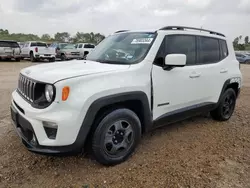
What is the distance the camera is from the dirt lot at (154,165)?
9.02 ft

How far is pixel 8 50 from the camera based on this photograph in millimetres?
18016

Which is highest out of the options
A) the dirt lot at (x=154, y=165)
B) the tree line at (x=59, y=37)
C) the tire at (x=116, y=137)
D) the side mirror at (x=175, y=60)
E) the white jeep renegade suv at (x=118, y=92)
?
the tree line at (x=59, y=37)

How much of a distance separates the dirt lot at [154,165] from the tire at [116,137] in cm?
14

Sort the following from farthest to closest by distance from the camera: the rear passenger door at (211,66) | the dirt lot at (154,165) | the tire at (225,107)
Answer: the tire at (225,107)
the rear passenger door at (211,66)
the dirt lot at (154,165)

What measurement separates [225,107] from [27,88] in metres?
3.79

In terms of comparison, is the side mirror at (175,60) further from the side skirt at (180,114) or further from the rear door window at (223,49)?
the rear door window at (223,49)

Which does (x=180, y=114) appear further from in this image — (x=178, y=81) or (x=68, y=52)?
(x=68, y=52)

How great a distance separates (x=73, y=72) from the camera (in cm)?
275

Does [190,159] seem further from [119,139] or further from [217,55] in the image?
[217,55]

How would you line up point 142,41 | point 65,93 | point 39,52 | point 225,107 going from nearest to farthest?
point 65,93 → point 142,41 → point 225,107 → point 39,52

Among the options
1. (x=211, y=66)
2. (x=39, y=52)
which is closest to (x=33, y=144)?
(x=211, y=66)

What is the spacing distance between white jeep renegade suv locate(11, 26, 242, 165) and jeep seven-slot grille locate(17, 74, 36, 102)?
0.01 metres

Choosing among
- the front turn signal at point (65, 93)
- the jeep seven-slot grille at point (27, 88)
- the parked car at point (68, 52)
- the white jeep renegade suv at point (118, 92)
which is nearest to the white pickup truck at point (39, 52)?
the parked car at point (68, 52)

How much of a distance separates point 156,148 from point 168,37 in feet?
5.45
